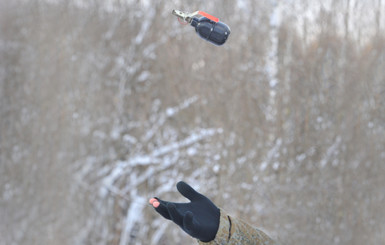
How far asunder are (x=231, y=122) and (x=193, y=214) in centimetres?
350

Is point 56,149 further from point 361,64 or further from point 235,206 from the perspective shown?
point 361,64

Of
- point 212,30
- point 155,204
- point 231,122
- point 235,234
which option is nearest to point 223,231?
point 235,234

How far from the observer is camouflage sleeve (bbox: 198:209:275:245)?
131 cm

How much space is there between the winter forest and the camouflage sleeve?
3.29 metres

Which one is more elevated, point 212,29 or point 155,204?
point 212,29

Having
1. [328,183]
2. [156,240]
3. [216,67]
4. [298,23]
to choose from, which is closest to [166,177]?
[156,240]

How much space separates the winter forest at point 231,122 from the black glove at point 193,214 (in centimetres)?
335

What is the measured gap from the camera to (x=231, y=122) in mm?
4785

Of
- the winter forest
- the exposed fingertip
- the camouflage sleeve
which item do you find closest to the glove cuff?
the camouflage sleeve

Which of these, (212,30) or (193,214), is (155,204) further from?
(212,30)

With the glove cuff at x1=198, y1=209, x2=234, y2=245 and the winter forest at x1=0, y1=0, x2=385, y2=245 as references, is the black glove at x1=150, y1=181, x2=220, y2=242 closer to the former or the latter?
the glove cuff at x1=198, y1=209, x2=234, y2=245

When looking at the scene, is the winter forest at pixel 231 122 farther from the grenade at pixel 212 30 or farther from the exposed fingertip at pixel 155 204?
the exposed fingertip at pixel 155 204

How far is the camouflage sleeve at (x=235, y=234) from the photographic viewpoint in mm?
1310

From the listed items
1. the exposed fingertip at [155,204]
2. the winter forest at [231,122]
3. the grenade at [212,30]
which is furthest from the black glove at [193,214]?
the winter forest at [231,122]
